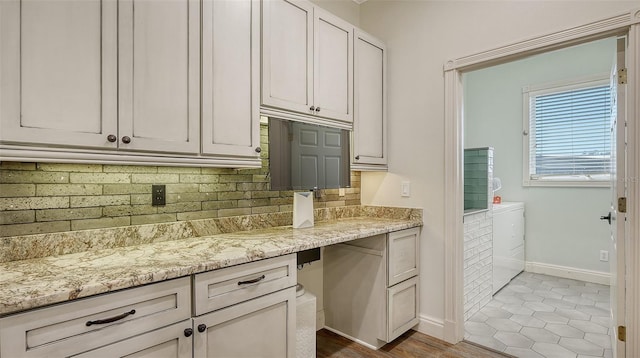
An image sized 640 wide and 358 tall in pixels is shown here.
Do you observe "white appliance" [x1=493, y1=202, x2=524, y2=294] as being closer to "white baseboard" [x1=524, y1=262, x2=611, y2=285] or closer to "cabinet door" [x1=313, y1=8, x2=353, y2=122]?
"white baseboard" [x1=524, y1=262, x2=611, y2=285]

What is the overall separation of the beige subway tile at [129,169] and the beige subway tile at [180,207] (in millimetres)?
204

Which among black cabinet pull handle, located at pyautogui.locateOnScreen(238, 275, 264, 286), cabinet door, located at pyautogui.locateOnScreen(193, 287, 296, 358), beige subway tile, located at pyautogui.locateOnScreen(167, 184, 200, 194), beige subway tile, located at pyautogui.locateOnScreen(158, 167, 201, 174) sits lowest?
cabinet door, located at pyautogui.locateOnScreen(193, 287, 296, 358)

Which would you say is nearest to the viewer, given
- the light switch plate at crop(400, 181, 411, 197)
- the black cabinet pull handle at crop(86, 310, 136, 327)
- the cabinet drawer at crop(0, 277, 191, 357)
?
the cabinet drawer at crop(0, 277, 191, 357)

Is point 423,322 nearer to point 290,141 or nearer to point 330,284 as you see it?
point 330,284

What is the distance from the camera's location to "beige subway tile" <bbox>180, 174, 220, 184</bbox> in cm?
189

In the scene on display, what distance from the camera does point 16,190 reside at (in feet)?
4.57

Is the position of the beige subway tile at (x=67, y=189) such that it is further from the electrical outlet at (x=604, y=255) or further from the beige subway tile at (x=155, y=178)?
the electrical outlet at (x=604, y=255)

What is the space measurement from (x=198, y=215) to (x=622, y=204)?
240 centimetres

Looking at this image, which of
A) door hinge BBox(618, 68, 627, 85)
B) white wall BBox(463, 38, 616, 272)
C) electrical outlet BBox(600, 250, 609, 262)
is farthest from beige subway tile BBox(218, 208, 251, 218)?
electrical outlet BBox(600, 250, 609, 262)

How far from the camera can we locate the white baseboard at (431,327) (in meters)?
2.51

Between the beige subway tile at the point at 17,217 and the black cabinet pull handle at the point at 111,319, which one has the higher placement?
the beige subway tile at the point at 17,217

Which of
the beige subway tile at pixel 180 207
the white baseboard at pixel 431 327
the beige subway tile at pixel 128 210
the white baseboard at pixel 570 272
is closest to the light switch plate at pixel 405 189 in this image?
the white baseboard at pixel 431 327

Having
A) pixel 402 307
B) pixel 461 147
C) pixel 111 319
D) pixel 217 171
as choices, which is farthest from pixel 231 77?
pixel 402 307

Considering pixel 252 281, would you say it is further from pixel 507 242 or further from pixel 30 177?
pixel 507 242
